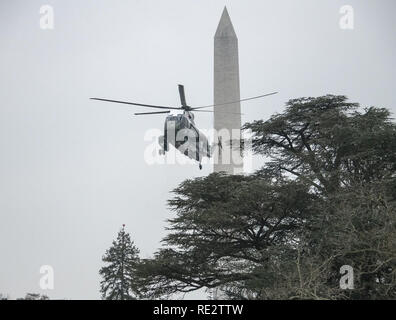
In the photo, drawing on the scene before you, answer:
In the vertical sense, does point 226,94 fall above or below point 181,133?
above

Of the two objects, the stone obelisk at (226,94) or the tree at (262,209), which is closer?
the tree at (262,209)

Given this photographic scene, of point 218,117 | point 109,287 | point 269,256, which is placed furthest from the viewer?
point 109,287

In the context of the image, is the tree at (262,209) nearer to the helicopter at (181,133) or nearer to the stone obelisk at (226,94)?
the helicopter at (181,133)

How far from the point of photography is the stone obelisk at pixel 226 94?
53031mm

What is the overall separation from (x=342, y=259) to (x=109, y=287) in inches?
1568

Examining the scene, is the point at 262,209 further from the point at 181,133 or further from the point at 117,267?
the point at 117,267

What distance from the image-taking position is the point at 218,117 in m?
54.2

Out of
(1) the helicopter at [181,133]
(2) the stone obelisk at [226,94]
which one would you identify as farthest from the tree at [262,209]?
(2) the stone obelisk at [226,94]

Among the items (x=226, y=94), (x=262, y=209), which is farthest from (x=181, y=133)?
(x=226, y=94)

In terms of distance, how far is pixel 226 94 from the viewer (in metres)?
54.9

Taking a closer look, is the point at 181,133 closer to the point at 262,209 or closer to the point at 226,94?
the point at 262,209

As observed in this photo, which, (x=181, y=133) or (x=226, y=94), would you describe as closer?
(x=181, y=133)
